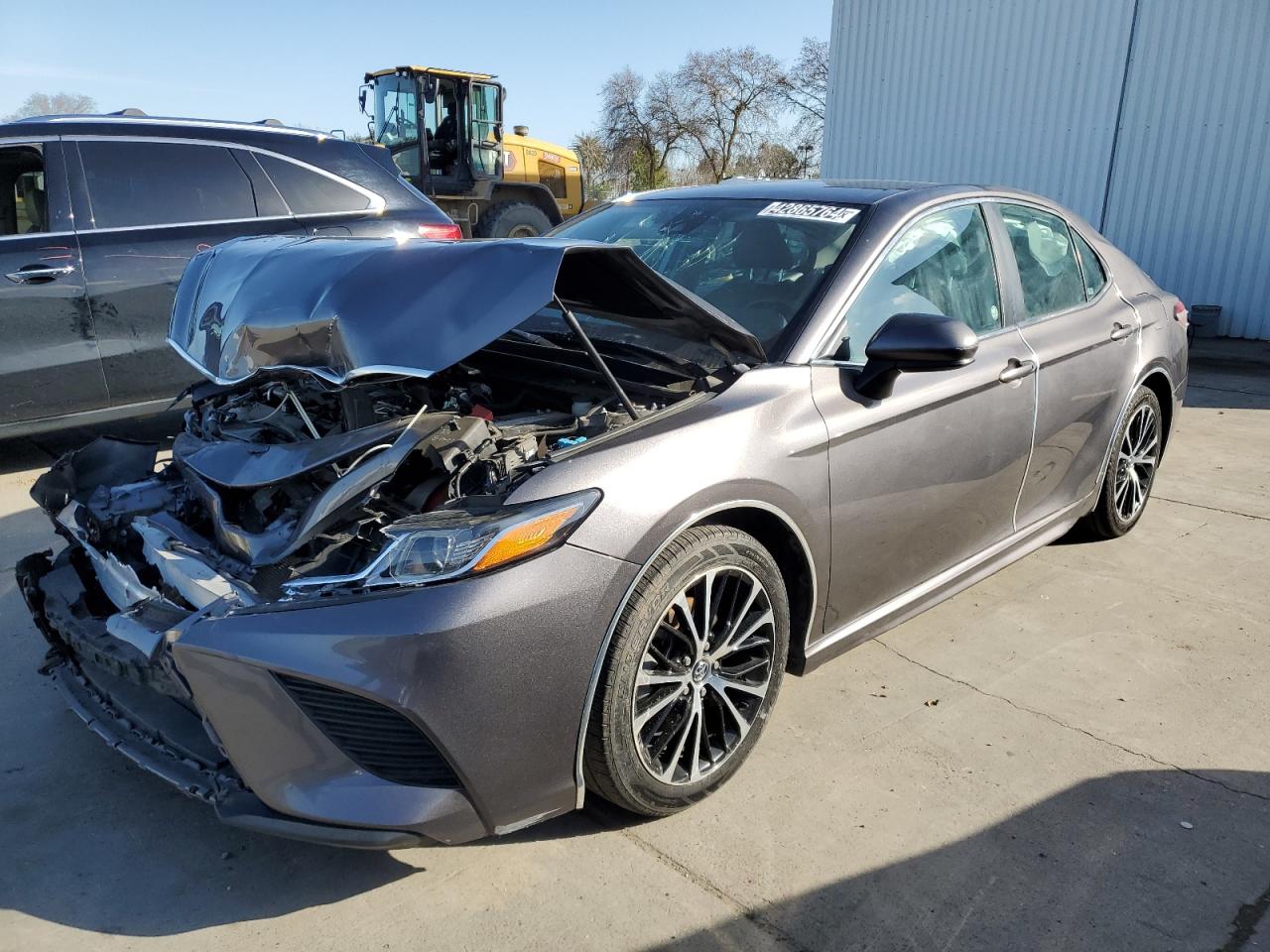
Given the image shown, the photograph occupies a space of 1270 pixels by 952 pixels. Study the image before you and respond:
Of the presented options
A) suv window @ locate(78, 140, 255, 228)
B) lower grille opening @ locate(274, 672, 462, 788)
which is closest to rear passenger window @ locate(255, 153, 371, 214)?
suv window @ locate(78, 140, 255, 228)

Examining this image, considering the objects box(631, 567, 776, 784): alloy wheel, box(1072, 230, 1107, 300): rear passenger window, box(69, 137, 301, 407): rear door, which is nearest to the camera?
box(631, 567, 776, 784): alloy wheel

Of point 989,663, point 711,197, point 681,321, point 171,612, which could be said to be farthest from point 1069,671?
point 171,612

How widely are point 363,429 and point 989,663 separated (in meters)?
2.32

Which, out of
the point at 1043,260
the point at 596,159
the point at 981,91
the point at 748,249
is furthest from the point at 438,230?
the point at 596,159

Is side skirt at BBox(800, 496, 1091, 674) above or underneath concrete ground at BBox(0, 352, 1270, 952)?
above

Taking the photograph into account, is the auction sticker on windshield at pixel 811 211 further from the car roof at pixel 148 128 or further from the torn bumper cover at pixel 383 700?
the car roof at pixel 148 128

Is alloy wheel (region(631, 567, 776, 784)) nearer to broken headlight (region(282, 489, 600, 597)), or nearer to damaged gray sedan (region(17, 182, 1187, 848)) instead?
damaged gray sedan (region(17, 182, 1187, 848))

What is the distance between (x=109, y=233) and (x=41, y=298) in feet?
1.65

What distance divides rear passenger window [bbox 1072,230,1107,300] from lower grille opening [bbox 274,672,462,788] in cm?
334

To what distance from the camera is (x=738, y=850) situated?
241 cm

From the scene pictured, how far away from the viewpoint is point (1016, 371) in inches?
133

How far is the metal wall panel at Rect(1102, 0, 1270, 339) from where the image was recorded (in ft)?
35.1

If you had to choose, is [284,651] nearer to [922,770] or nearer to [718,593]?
[718,593]

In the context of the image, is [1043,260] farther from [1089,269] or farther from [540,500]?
[540,500]
